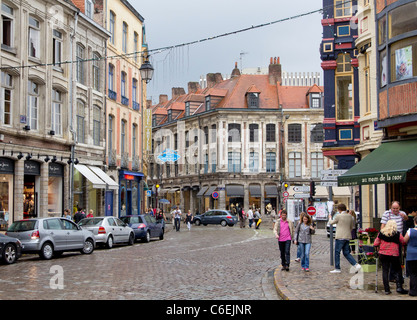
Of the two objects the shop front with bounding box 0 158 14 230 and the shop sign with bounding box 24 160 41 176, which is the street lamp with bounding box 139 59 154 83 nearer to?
the shop front with bounding box 0 158 14 230

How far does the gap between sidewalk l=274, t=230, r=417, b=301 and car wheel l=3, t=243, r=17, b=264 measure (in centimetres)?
799

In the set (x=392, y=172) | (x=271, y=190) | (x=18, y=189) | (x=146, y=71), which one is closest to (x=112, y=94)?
(x=18, y=189)

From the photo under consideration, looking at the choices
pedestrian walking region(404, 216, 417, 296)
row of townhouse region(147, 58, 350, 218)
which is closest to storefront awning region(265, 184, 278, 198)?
row of townhouse region(147, 58, 350, 218)

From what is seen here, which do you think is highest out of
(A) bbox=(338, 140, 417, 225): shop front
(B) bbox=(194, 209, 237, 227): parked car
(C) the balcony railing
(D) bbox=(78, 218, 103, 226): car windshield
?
(C) the balcony railing

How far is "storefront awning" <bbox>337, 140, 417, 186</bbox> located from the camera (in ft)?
49.0

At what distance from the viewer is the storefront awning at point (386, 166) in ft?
49.0

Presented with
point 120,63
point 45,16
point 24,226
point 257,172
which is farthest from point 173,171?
point 24,226

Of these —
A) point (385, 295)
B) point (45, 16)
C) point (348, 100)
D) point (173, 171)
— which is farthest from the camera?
point (173, 171)

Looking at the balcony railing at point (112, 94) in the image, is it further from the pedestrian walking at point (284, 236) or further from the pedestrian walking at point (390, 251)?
the pedestrian walking at point (390, 251)

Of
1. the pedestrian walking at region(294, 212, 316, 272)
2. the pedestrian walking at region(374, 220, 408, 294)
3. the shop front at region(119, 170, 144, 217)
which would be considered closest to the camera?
the pedestrian walking at region(374, 220, 408, 294)

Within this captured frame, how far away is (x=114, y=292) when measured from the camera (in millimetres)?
12102

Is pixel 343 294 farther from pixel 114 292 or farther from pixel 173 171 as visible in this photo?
pixel 173 171

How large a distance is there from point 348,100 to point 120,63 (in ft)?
62.8

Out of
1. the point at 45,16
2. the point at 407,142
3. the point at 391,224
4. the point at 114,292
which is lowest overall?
the point at 114,292
